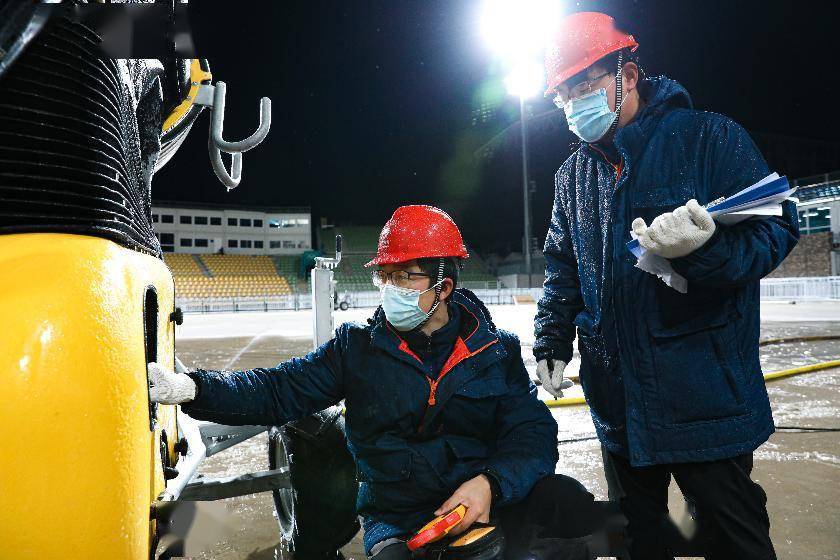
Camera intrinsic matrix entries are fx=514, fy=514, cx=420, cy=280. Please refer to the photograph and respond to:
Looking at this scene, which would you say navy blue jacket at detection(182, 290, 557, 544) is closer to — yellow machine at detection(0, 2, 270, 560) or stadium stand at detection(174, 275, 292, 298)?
yellow machine at detection(0, 2, 270, 560)

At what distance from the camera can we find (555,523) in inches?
66.9

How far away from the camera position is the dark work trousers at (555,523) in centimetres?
167

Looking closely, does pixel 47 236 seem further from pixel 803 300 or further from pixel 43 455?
pixel 803 300

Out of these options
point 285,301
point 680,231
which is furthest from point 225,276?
point 680,231

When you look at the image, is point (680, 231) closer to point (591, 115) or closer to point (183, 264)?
point (591, 115)

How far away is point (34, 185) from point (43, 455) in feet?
1.86

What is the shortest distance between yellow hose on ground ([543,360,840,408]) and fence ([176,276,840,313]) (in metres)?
16.8

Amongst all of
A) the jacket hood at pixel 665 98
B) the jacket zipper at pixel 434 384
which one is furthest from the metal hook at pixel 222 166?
the jacket hood at pixel 665 98

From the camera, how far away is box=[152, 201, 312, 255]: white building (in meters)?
41.9

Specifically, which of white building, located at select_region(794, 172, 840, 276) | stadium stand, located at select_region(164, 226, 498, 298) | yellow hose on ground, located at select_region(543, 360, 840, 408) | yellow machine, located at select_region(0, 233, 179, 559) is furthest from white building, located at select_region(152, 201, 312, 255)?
yellow machine, located at select_region(0, 233, 179, 559)

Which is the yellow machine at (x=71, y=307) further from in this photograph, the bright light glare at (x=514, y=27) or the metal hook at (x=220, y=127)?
→ the bright light glare at (x=514, y=27)

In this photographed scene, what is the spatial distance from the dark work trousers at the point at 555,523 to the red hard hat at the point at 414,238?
912 mm

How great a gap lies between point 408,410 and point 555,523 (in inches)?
23.9

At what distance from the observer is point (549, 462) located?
70.9 inches
